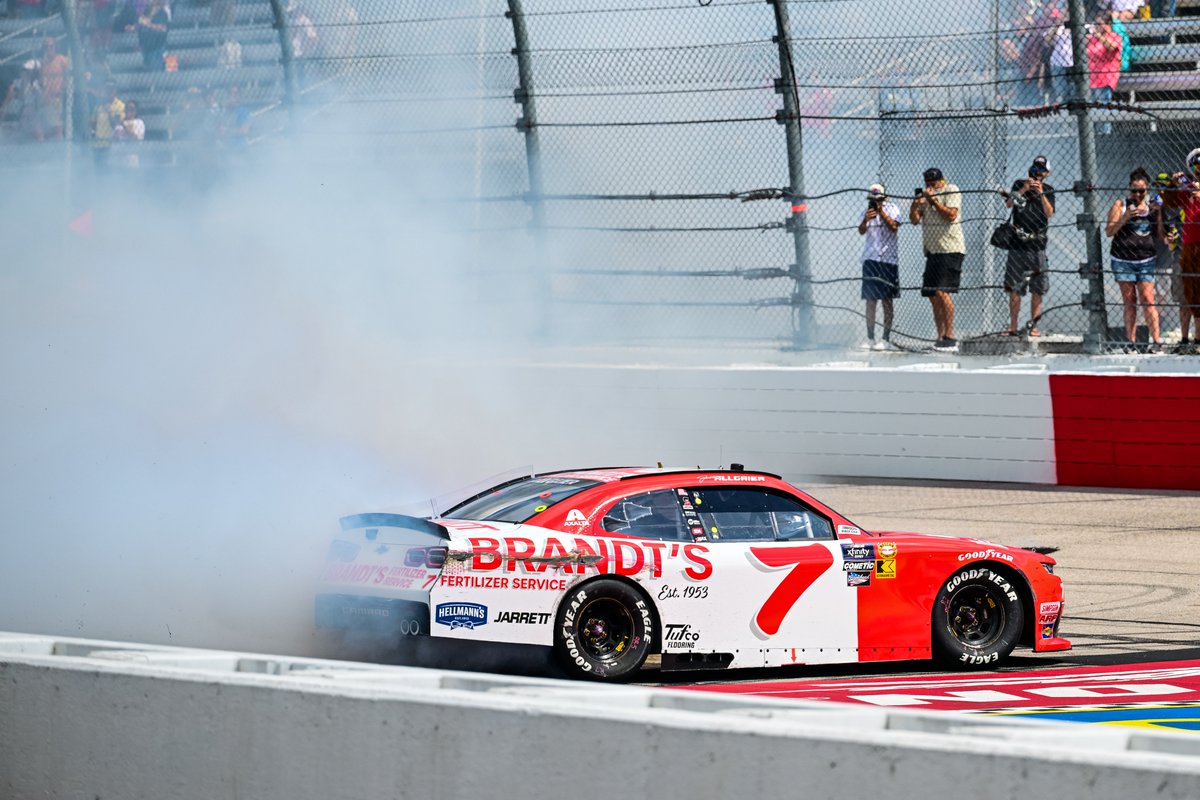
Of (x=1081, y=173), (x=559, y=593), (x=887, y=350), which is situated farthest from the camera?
(x=887, y=350)

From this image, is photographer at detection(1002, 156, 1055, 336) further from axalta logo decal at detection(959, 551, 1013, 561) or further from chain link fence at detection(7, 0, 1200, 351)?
axalta logo decal at detection(959, 551, 1013, 561)

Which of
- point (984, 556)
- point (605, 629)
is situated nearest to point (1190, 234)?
point (984, 556)

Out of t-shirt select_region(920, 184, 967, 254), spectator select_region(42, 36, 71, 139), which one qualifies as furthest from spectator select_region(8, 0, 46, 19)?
t-shirt select_region(920, 184, 967, 254)

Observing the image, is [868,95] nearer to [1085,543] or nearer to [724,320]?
[724,320]

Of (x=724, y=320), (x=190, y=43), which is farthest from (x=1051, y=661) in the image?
(x=190, y=43)

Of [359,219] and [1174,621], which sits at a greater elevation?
[359,219]

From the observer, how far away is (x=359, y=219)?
44.7 feet

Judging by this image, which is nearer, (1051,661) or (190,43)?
(1051,661)

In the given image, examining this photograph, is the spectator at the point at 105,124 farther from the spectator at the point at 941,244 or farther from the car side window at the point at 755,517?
the car side window at the point at 755,517

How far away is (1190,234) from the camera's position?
13367 millimetres

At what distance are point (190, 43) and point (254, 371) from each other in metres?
5.30

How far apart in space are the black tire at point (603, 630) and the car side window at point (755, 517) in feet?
1.98

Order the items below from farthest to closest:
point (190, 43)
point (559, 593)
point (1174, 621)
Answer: point (190, 43) → point (1174, 621) → point (559, 593)

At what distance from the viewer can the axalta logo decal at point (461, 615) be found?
24.5 ft
